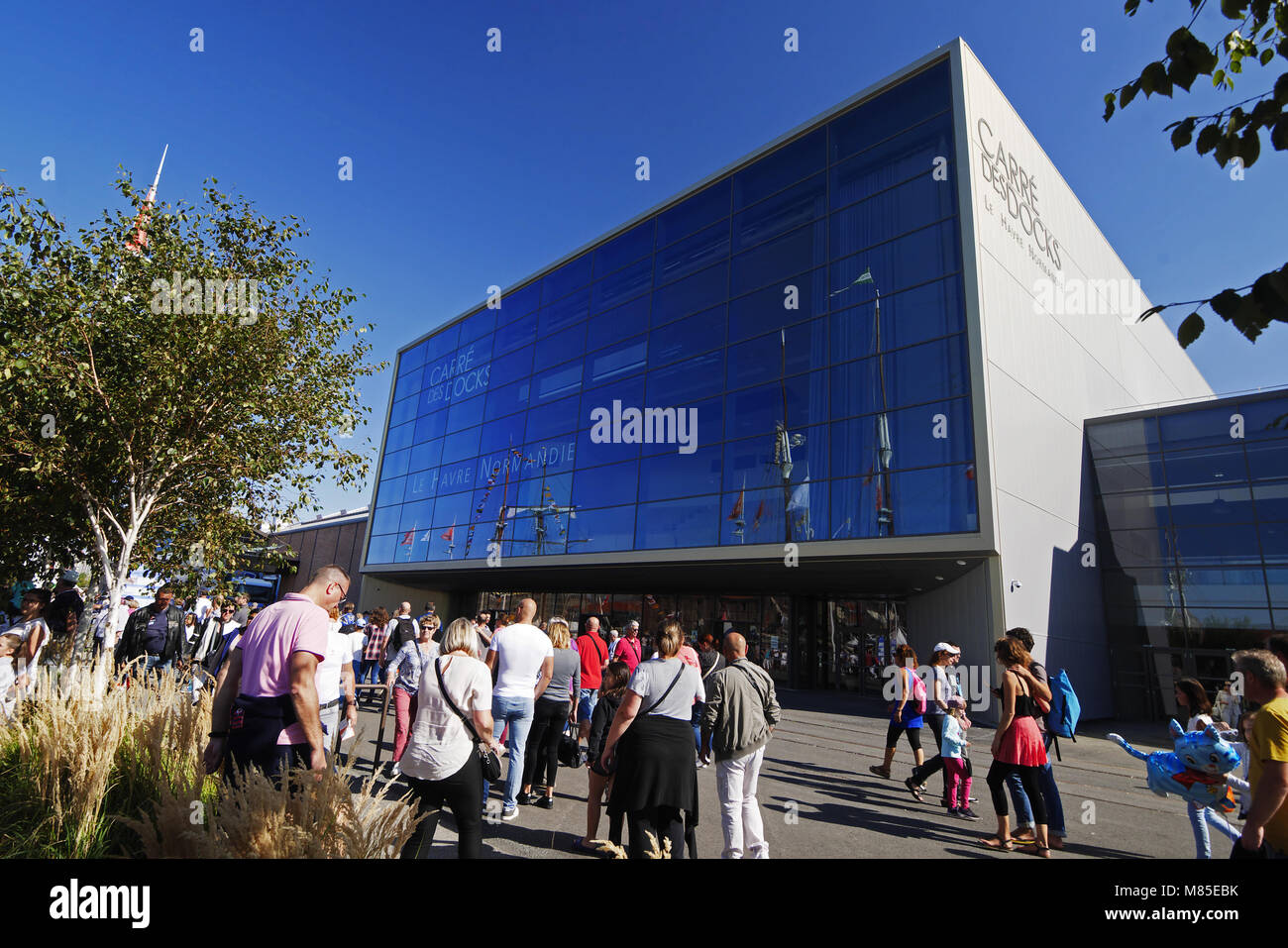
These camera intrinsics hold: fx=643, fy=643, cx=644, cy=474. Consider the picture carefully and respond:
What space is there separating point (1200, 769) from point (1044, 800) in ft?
6.71

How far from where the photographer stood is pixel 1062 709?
6.75m

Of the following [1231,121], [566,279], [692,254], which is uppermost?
[566,279]

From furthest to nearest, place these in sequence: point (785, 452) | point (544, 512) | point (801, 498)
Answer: point (544, 512) → point (785, 452) → point (801, 498)

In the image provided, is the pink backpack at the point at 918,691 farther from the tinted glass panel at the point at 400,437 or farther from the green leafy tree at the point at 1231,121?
the tinted glass panel at the point at 400,437

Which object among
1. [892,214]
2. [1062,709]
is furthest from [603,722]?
[892,214]

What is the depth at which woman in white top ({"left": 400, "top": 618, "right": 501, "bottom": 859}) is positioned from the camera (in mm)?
3918

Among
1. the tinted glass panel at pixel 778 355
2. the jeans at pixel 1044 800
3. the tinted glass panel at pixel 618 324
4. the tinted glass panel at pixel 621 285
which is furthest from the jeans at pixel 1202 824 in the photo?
the tinted glass panel at pixel 621 285

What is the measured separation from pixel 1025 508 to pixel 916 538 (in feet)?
10.4

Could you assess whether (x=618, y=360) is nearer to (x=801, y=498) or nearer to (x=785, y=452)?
(x=785, y=452)

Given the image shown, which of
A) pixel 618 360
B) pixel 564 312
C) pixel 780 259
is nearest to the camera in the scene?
pixel 780 259

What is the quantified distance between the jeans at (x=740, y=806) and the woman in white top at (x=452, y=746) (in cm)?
179

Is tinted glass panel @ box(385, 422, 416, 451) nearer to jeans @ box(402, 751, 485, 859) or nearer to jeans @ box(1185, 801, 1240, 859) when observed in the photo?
jeans @ box(402, 751, 485, 859)

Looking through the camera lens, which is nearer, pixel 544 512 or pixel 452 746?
pixel 452 746

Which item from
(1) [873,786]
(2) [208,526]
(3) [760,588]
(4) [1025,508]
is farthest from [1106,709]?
(2) [208,526]
